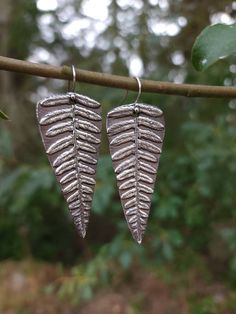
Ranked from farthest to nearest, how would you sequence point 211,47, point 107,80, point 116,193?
point 116,193
point 211,47
point 107,80

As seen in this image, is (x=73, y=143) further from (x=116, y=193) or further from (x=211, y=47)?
(x=116, y=193)

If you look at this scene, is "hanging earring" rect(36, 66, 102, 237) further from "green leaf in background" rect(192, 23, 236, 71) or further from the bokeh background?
the bokeh background

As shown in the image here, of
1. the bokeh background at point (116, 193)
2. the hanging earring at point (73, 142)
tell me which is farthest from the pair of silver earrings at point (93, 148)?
the bokeh background at point (116, 193)

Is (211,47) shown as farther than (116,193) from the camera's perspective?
No

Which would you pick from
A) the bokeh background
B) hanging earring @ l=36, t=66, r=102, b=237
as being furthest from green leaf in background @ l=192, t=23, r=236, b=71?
the bokeh background

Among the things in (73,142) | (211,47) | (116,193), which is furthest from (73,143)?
(116,193)

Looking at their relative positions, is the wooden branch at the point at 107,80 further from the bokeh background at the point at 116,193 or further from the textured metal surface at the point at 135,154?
the bokeh background at the point at 116,193

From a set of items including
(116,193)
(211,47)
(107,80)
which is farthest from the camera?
(116,193)

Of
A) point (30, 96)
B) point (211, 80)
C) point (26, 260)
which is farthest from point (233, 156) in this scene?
point (30, 96)

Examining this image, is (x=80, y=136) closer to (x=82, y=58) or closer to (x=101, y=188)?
(x=101, y=188)
